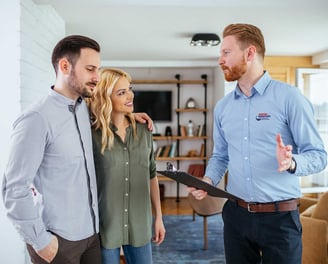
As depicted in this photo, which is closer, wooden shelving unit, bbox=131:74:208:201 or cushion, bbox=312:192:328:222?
cushion, bbox=312:192:328:222

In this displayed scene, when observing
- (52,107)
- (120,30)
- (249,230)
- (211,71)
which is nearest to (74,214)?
(52,107)

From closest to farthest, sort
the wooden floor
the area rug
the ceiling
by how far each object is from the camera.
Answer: the ceiling → the area rug → the wooden floor

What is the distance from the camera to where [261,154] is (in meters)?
1.58

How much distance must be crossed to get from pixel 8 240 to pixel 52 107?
4.51ft

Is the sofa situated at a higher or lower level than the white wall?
lower

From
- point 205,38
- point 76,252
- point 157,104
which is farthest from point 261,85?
point 157,104

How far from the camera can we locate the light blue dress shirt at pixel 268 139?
1494 mm

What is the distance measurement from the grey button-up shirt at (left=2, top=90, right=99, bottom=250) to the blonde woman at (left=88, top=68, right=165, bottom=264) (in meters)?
0.09

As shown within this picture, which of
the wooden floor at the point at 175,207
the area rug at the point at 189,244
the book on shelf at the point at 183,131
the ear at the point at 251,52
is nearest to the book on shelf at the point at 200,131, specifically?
the book on shelf at the point at 183,131

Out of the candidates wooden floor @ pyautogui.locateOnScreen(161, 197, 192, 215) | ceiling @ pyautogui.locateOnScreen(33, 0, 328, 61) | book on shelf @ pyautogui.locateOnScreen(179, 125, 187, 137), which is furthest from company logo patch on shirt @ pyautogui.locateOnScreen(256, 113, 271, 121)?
book on shelf @ pyautogui.locateOnScreen(179, 125, 187, 137)

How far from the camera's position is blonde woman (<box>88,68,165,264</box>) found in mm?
1657

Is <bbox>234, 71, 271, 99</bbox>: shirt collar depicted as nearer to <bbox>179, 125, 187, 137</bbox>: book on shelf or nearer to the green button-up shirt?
the green button-up shirt

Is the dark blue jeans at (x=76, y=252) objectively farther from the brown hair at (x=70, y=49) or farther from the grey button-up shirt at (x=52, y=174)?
the brown hair at (x=70, y=49)

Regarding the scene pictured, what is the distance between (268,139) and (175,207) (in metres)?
4.99
